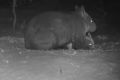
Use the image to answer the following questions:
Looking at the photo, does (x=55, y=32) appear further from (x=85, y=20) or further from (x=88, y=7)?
(x=88, y=7)

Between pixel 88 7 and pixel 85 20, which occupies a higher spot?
pixel 85 20

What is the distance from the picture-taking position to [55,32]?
9945 millimetres

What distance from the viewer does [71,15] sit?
10.8 m

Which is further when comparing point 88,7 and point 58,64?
point 88,7

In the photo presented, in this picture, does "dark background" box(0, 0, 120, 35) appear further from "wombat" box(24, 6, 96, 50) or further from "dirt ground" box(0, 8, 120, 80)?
"dirt ground" box(0, 8, 120, 80)

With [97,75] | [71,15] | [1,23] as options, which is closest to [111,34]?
[71,15]

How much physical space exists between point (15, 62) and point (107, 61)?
7.37 feet

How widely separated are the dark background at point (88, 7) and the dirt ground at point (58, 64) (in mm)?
5893

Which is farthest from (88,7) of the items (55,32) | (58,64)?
(58,64)

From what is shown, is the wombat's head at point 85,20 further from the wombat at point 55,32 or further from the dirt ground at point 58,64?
the dirt ground at point 58,64

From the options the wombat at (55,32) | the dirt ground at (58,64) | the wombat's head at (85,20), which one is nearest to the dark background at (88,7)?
the wombat's head at (85,20)

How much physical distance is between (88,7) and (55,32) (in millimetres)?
9171

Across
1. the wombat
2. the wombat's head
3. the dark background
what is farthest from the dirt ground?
the dark background

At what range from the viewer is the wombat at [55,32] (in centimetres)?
978
